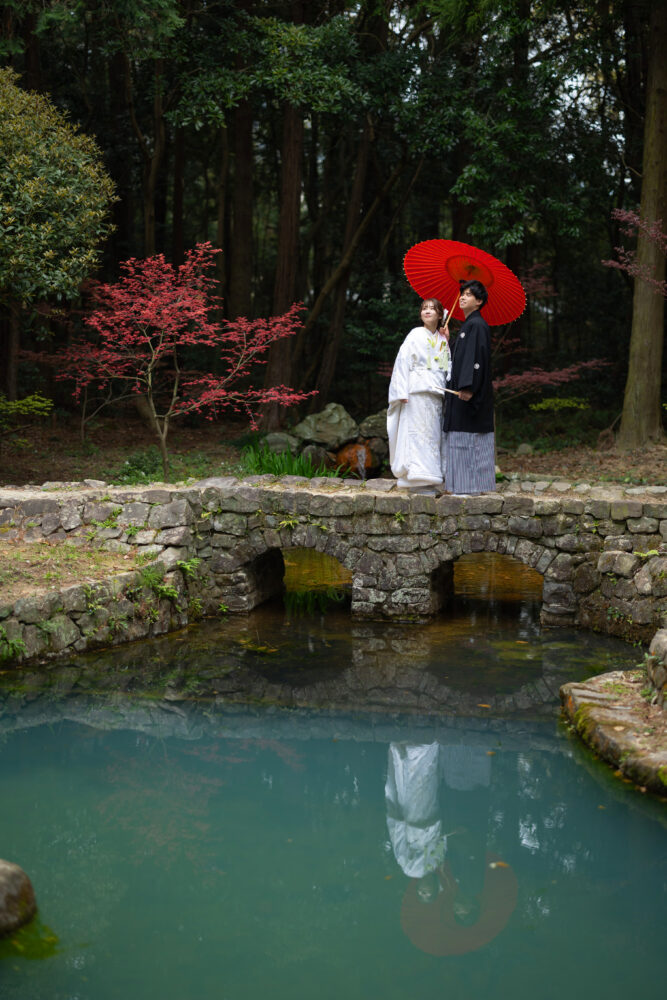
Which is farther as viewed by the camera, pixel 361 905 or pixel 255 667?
pixel 255 667

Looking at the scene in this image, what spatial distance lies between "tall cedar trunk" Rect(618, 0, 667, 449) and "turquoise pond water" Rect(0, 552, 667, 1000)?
17.9 ft

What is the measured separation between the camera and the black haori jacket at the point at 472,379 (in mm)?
7453

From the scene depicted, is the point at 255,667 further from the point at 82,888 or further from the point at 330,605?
the point at 82,888

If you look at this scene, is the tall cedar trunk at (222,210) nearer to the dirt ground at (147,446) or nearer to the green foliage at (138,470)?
the dirt ground at (147,446)

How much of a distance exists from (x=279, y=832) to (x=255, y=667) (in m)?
2.44

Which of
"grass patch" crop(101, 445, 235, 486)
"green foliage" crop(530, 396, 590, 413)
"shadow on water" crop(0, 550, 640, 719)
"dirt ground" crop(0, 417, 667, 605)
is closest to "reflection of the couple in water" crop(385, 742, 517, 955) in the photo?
"shadow on water" crop(0, 550, 640, 719)

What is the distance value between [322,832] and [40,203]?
768cm

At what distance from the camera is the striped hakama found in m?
7.77

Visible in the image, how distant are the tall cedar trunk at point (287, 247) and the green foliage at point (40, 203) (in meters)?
3.49

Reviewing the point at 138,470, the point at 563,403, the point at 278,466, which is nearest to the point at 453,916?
the point at 278,466

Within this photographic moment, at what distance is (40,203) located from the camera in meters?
9.41

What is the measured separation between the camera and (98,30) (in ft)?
39.4

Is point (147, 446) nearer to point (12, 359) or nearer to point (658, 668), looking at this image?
point (12, 359)

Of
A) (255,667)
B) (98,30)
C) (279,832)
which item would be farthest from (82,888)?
(98,30)
